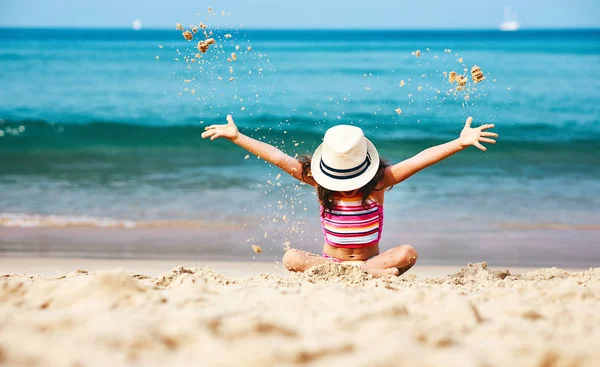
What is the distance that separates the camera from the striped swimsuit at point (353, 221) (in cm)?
390

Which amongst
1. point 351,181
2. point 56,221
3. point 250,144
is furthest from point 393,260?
point 56,221

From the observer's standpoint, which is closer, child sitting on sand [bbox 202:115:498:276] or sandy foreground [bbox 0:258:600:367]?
sandy foreground [bbox 0:258:600:367]

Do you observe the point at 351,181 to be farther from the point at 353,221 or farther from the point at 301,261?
the point at 301,261

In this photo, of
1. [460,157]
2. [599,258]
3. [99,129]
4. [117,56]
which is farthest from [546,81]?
[117,56]

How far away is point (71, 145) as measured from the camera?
10.7m

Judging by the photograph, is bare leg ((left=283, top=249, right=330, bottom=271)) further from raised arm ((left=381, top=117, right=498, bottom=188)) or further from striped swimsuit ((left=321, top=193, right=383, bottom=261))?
raised arm ((left=381, top=117, right=498, bottom=188))

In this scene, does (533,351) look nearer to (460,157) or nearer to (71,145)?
(460,157)

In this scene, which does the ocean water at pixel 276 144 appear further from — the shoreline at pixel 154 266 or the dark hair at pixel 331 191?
the dark hair at pixel 331 191

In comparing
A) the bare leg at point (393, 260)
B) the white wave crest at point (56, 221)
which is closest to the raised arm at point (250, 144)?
the bare leg at point (393, 260)

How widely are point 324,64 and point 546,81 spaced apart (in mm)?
7661

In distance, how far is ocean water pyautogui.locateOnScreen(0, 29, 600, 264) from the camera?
6219 mm

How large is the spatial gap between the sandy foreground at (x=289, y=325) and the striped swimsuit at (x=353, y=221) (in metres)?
0.78

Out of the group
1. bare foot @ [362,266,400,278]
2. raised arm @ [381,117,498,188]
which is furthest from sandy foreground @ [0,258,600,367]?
raised arm @ [381,117,498,188]

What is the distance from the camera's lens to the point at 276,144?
36.1 feet
